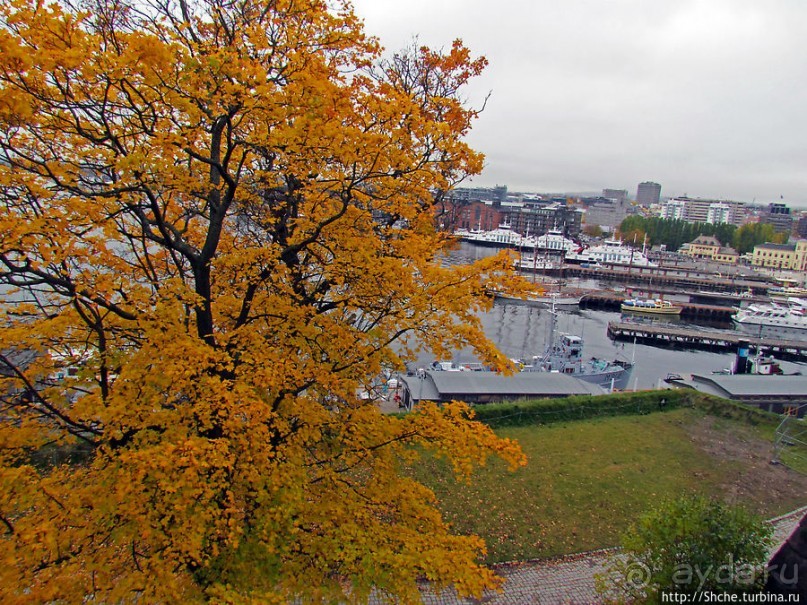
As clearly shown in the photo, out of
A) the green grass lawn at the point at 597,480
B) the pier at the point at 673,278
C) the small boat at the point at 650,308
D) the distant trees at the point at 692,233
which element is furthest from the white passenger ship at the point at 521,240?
the green grass lawn at the point at 597,480

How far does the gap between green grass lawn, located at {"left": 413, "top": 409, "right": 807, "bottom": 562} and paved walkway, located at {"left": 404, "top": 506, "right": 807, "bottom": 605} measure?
0.27 meters

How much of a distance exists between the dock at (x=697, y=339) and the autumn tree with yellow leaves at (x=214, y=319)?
130ft

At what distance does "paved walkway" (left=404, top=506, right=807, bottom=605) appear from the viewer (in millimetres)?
8039

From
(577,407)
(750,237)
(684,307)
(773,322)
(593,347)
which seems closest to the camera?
(577,407)

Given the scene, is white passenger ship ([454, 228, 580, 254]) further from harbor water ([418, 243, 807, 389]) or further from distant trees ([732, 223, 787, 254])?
harbor water ([418, 243, 807, 389])

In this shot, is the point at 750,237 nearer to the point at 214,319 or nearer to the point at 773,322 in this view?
the point at 773,322

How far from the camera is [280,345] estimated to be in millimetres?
5547

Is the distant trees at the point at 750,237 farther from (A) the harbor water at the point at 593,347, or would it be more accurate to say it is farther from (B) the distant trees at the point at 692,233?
(A) the harbor water at the point at 593,347

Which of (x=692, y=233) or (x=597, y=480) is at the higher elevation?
(x=692, y=233)

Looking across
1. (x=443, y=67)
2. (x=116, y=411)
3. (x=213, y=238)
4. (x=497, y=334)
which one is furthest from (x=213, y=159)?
(x=497, y=334)

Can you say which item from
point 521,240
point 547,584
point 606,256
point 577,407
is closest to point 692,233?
point 606,256

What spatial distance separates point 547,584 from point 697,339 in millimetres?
40278

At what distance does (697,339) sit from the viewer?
136 feet

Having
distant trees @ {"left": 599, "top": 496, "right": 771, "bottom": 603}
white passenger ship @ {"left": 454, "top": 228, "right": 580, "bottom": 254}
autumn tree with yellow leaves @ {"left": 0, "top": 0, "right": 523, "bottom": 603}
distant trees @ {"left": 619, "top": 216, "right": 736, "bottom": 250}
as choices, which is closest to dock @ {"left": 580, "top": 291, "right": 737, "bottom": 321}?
white passenger ship @ {"left": 454, "top": 228, "right": 580, "bottom": 254}
